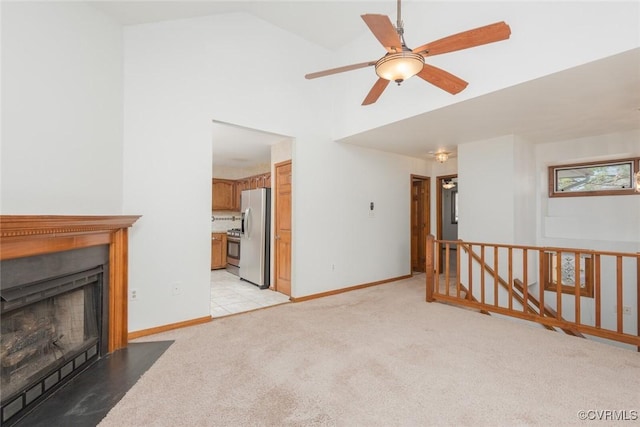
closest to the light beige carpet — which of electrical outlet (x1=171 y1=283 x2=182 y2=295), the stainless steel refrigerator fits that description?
electrical outlet (x1=171 y1=283 x2=182 y2=295)

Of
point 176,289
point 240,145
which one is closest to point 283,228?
point 240,145

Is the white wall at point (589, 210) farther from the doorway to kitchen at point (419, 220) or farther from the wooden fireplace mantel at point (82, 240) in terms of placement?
the wooden fireplace mantel at point (82, 240)

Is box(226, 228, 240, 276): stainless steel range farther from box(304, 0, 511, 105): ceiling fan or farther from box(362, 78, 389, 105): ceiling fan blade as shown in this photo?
box(304, 0, 511, 105): ceiling fan

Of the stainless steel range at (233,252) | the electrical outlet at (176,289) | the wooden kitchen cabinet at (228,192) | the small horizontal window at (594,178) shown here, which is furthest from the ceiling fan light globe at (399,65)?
the wooden kitchen cabinet at (228,192)

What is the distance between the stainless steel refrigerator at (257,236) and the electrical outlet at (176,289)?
71.8 inches

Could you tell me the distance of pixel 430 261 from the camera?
13.3 feet

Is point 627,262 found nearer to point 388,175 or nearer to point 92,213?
point 388,175

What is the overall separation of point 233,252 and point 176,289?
3107 millimetres

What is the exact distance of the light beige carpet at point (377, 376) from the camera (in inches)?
69.1

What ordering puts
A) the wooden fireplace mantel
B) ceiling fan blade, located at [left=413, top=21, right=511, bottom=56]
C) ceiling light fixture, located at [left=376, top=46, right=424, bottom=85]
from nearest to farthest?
the wooden fireplace mantel, ceiling fan blade, located at [left=413, top=21, right=511, bottom=56], ceiling light fixture, located at [left=376, top=46, right=424, bottom=85]

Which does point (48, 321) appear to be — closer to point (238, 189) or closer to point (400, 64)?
point (400, 64)

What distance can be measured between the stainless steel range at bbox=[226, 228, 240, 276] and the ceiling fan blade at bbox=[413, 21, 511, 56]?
4891 mm

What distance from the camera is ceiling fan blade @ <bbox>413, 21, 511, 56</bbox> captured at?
186 centimetres

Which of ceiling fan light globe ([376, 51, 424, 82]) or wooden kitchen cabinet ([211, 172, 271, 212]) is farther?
wooden kitchen cabinet ([211, 172, 271, 212])
